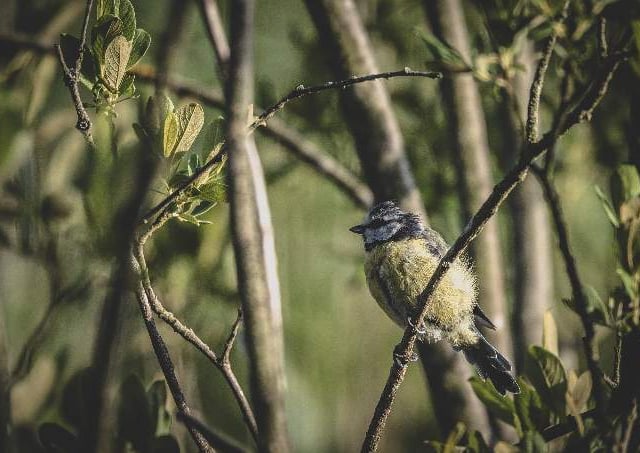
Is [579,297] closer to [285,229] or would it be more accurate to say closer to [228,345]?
[228,345]

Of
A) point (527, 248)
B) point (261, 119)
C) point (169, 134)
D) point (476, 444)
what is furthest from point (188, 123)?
point (527, 248)

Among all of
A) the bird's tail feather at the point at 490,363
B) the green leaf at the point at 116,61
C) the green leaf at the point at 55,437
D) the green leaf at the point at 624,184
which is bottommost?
the green leaf at the point at 55,437

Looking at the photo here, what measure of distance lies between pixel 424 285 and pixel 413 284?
41mm

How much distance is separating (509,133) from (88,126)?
5.58 feet

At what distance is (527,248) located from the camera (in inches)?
97.9

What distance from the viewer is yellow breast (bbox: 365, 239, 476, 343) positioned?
211cm

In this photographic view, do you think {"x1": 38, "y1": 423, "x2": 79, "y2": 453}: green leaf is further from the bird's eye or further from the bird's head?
the bird's eye

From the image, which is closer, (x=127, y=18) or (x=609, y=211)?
(x=127, y=18)

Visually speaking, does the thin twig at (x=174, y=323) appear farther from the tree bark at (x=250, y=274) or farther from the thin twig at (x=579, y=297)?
the thin twig at (x=579, y=297)

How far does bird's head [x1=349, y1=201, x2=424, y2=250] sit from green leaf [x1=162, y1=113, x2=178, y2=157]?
87 cm

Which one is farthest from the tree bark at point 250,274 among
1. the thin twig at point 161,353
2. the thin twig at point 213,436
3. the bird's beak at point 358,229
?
the bird's beak at point 358,229

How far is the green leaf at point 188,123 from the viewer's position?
1.28m

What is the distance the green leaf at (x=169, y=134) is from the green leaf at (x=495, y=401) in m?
0.68

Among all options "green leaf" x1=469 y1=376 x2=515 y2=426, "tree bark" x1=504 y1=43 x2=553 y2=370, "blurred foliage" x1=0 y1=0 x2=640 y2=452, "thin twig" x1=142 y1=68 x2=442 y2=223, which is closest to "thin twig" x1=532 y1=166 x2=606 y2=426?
"blurred foliage" x1=0 y1=0 x2=640 y2=452
